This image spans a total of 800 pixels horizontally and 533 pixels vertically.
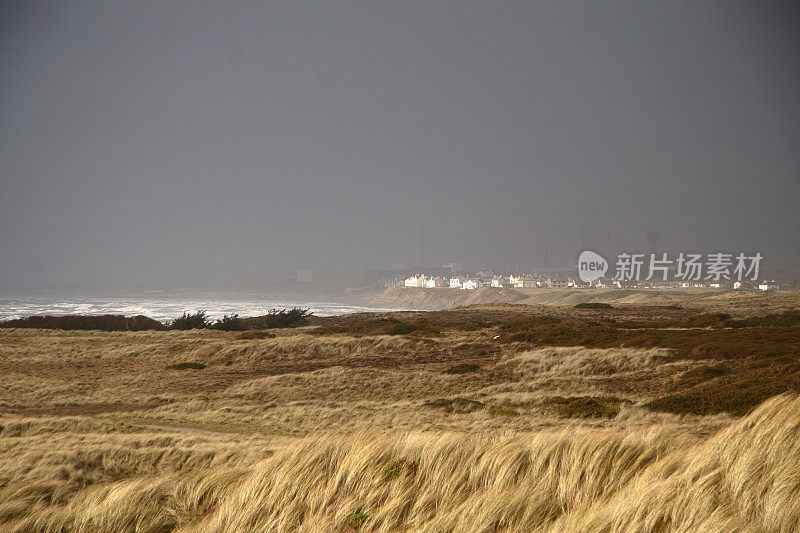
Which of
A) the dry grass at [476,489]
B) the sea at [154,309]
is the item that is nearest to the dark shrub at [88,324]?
the sea at [154,309]

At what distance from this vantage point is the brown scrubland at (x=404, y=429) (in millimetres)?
3713

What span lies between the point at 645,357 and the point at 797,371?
5.59 metres

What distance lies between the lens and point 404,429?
7.80 meters

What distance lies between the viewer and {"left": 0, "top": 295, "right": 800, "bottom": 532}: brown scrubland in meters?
3.71

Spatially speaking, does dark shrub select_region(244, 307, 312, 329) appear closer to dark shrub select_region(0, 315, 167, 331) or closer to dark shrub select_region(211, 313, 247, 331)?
dark shrub select_region(211, 313, 247, 331)

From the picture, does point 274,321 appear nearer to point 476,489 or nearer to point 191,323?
point 191,323

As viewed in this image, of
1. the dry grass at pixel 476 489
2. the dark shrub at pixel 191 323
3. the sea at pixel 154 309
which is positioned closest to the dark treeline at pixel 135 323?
the dark shrub at pixel 191 323

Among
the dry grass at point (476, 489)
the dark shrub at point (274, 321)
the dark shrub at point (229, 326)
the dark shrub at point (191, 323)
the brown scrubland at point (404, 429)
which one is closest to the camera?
the dry grass at point (476, 489)

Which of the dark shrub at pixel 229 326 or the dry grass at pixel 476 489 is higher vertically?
the dry grass at pixel 476 489

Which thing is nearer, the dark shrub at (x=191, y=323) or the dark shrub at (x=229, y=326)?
the dark shrub at (x=229, y=326)

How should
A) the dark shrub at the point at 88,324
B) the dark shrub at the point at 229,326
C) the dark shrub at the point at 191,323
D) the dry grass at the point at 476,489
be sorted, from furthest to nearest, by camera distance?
the dark shrub at the point at 191,323, the dark shrub at the point at 88,324, the dark shrub at the point at 229,326, the dry grass at the point at 476,489

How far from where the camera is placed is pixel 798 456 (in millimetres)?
3617

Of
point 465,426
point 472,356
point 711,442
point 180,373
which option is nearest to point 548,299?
point 472,356

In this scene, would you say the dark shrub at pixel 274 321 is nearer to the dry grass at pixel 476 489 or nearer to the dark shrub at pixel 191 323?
the dark shrub at pixel 191 323
